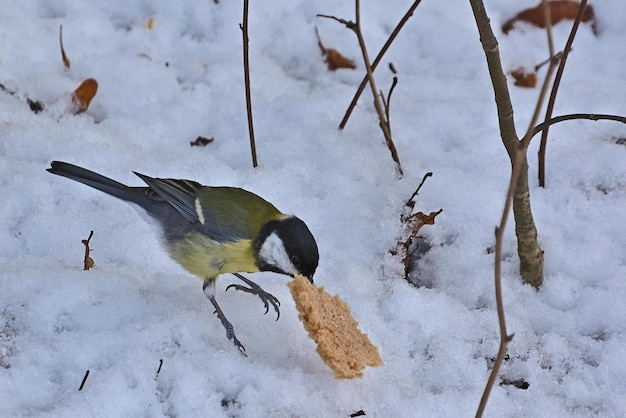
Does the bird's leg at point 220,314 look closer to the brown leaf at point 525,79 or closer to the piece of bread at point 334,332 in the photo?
the piece of bread at point 334,332

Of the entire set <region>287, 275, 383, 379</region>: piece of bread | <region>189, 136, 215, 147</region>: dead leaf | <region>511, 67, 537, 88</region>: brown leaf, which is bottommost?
<region>287, 275, 383, 379</region>: piece of bread

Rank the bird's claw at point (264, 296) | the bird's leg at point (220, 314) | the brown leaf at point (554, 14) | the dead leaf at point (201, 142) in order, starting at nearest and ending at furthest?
the bird's leg at point (220, 314) → the bird's claw at point (264, 296) → the dead leaf at point (201, 142) → the brown leaf at point (554, 14)

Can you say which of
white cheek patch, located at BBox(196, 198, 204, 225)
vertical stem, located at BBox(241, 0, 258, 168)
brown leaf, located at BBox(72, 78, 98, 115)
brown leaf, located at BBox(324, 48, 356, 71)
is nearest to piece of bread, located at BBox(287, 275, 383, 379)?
white cheek patch, located at BBox(196, 198, 204, 225)

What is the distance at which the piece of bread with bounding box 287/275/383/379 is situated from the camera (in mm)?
2066

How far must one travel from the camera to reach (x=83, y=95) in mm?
3326

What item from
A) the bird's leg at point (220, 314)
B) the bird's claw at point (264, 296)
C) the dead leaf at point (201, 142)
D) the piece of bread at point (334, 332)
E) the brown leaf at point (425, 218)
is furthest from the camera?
the dead leaf at point (201, 142)

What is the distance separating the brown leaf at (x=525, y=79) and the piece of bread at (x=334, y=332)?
1.76 metres

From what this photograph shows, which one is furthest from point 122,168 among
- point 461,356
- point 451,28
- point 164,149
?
point 451,28

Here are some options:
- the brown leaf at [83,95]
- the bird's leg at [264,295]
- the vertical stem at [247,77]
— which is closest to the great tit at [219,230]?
the bird's leg at [264,295]

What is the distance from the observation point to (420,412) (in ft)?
6.80

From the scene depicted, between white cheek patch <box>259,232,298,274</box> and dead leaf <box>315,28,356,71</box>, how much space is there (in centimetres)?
152

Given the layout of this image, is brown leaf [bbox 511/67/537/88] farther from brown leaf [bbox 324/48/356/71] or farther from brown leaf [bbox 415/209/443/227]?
brown leaf [bbox 415/209/443/227]

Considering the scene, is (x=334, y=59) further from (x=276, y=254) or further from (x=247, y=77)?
(x=276, y=254)

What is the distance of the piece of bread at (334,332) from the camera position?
2066 millimetres
